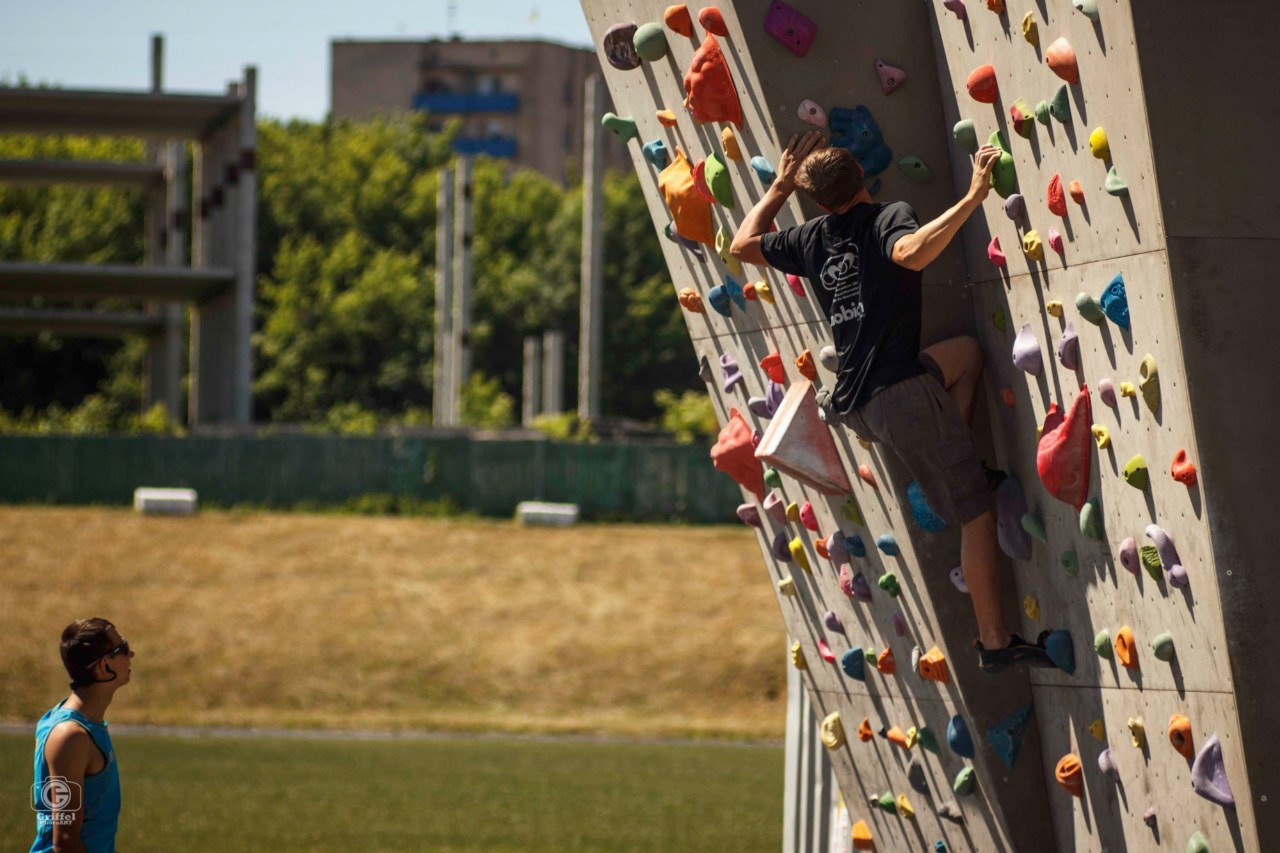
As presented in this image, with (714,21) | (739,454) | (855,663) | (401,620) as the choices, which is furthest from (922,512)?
(401,620)

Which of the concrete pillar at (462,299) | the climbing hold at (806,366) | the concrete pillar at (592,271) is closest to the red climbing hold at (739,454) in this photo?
the climbing hold at (806,366)

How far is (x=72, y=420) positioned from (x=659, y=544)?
81.6 feet

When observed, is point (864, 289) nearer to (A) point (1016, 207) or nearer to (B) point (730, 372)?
(A) point (1016, 207)

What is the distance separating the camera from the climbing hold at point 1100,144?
5215 millimetres

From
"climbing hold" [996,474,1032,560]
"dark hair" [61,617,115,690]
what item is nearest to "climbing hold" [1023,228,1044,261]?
"climbing hold" [996,474,1032,560]

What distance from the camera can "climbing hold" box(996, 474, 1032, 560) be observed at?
20.4 ft

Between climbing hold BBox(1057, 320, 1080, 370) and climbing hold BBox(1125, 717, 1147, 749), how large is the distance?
4.10 ft

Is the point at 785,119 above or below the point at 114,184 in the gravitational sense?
below

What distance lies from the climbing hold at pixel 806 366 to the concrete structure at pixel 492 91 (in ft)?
279

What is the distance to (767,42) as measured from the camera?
20.1 ft

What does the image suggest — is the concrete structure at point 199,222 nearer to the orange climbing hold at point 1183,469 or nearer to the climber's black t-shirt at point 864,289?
the climber's black t-shirt at point 864,289

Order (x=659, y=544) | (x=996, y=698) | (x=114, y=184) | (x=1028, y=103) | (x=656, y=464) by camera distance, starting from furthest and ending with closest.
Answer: (x=114, y=184) < (x=656, y=464) < (x=659, y=544) < (x=996, y=698) < (x=1028, y=103)

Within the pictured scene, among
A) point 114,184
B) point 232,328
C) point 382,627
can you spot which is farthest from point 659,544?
point 114,184

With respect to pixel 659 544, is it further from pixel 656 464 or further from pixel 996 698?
pixel 996 698
